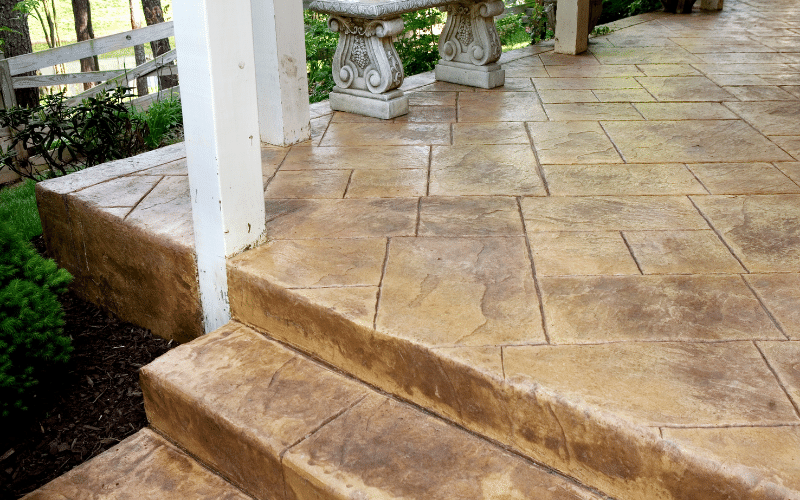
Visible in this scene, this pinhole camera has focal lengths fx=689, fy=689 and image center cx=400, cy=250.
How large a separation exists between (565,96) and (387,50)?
4.24 feet

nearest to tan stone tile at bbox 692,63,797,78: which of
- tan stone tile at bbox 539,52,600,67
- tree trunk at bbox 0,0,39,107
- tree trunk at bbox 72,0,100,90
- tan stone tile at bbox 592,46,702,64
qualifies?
tan stone tile at bbox 592,46,702,64

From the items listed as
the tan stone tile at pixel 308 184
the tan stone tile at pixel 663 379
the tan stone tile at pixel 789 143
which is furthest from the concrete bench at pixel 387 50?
the tan stone tile at pixel 663 379

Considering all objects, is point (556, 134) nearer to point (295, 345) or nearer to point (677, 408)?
point (295, 345)

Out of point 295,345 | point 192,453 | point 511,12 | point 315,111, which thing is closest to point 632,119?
point 315,111

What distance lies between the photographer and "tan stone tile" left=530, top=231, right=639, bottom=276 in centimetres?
234

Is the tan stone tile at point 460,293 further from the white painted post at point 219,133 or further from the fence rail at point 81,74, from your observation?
the fence rail at point 81,74

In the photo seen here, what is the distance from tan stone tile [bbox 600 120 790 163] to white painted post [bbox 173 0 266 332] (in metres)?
1.94

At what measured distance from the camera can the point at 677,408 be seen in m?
1.66

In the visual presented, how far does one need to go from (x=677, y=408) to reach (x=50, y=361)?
2.17 meters

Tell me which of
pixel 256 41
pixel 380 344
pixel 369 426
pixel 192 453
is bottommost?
pixel 192 453

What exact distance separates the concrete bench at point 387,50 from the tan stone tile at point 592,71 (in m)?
0.63

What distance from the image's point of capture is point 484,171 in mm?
3301

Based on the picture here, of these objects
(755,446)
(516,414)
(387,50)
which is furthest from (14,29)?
(755,446)

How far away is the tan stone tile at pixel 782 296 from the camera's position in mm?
2016
